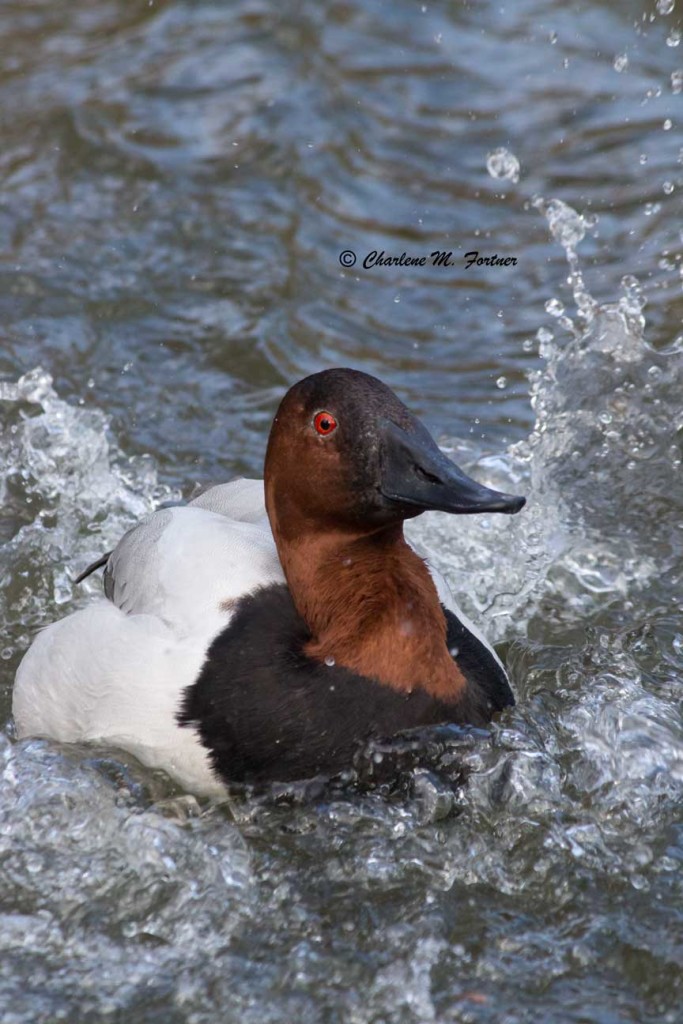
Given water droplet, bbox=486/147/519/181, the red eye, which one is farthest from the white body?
water droplet, bbox=486/147/519/181

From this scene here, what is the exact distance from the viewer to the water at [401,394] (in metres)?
3.50

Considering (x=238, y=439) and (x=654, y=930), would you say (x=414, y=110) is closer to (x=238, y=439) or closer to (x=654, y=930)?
(x=238, y=439)

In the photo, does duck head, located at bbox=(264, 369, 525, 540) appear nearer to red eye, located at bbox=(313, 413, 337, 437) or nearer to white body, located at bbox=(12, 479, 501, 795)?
red eye, located at bbox=(313, 413, 337, 437)

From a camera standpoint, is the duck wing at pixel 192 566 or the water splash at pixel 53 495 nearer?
the duck wing at pixel 192 566

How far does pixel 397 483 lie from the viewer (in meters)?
3.62

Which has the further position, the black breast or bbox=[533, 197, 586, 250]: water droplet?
bbox=[533, 197, 586, 250]: water droplet

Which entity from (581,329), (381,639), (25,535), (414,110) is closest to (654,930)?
(381,639)

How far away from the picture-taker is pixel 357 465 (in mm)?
3672

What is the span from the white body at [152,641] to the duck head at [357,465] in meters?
0.27

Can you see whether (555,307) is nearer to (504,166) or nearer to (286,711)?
(504,166)

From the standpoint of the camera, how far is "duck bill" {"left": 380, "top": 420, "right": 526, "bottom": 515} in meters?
3.56

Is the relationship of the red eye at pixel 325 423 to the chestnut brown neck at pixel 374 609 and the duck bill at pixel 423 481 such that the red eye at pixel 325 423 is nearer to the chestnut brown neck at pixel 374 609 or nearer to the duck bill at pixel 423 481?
the duck bill at pixel 423 481

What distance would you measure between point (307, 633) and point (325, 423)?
1.83ft

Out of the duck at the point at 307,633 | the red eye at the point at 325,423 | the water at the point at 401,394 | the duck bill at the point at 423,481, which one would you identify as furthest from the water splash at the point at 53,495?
the duck bill at the point at 423,481
